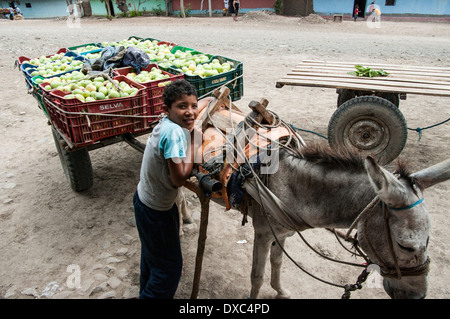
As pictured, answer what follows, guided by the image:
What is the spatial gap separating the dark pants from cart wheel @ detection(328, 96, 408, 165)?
3.02m

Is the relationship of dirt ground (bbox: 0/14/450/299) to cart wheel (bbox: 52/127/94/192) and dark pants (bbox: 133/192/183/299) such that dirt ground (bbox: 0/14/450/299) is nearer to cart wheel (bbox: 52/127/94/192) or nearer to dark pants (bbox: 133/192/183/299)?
cart wheel (bbox: 52/127/94/192)

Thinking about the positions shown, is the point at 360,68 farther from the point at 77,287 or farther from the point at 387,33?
the point at 387,33

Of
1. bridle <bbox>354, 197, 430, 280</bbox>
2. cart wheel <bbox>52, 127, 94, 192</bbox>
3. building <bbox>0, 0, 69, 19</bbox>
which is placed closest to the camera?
bridle <bbox>354, 197, 430, 280</bbox>

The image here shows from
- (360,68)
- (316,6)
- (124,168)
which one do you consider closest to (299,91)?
(360,68)

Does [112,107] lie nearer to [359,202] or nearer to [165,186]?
[165,186]

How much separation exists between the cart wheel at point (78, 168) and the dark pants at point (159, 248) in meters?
2.16

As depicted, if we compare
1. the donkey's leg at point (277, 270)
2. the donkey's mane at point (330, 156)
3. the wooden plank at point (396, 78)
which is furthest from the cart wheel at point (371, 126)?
the donkey's mane at point (330, 156)

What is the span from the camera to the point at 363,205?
196cm

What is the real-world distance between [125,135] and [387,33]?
17942 mm

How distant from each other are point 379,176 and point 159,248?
1.77m

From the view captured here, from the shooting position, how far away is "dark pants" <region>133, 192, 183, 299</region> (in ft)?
8.23

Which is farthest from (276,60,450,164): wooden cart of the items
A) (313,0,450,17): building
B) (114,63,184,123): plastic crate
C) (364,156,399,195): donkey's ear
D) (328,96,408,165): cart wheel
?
(313,0,450,17): building
